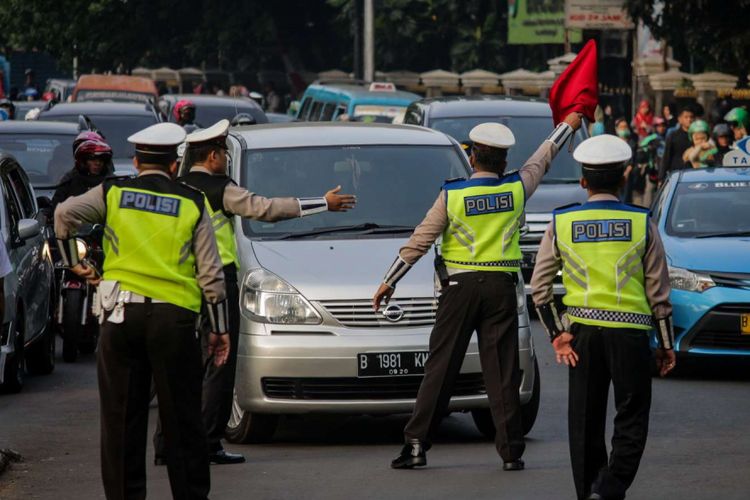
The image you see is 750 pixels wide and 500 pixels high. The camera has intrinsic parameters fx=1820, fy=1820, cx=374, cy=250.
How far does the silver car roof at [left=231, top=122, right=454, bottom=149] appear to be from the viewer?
1128 cm

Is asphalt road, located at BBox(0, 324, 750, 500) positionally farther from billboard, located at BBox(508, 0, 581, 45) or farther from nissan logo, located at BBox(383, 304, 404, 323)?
billboard, located at BBox(508, 0, 581, 45)

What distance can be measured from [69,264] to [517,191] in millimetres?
2445

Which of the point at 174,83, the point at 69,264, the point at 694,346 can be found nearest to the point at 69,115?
the point at 694,346

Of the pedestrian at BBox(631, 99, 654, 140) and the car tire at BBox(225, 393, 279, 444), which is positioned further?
the pedestrian at BBox(631, 99, 654, 140)

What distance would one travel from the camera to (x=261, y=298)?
1004 centimetres

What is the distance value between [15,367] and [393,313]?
12.4 feet

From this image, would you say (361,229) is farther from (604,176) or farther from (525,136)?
(525,136)

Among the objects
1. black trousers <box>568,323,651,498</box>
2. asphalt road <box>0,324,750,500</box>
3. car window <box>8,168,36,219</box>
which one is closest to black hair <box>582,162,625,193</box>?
black trousers <box>568,323,651,498</box>

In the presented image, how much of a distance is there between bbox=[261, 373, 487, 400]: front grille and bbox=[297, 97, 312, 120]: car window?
75.3 feet

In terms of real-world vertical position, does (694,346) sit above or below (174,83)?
above

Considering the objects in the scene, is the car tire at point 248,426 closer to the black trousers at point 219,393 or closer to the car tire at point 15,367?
the black trousers at point 219,393

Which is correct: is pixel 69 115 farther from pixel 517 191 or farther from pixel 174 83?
pixel 174 83

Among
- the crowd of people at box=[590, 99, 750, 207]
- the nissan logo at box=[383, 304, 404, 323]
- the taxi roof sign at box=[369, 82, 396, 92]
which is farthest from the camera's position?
the taxi roof sign at box=[369, 82, 396, 92]

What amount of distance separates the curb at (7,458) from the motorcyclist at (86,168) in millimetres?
4557
